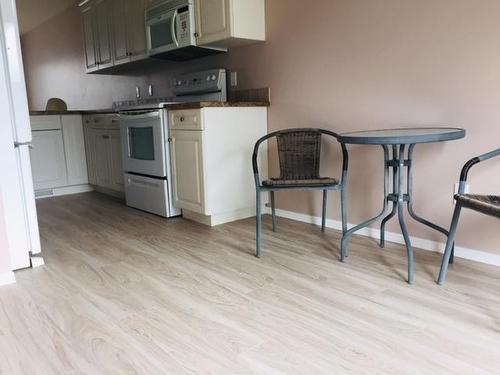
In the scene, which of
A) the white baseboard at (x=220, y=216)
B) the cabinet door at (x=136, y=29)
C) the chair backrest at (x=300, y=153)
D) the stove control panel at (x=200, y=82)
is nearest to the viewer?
the chair backrest at (x=300, y=153)

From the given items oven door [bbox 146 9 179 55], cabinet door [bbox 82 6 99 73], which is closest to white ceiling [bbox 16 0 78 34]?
cabinet door [bbox 82 6 99 73]

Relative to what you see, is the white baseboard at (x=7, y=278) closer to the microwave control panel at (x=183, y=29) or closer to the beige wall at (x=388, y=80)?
the beige wall at (x=388, y=80)

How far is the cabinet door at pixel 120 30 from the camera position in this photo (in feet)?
13.2

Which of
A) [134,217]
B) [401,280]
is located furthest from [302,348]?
[134,217]

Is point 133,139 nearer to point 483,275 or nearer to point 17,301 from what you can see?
point 17,301

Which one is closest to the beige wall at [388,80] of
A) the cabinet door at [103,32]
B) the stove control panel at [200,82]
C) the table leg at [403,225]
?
the stove control panel at [200,82]

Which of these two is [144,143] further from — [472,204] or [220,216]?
[472,204]

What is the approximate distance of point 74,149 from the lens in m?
4.43

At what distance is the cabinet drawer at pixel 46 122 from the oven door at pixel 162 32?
1.34 meters

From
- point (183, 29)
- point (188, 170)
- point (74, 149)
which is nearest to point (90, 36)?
point (74, 149)

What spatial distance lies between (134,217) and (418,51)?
7.67 feet

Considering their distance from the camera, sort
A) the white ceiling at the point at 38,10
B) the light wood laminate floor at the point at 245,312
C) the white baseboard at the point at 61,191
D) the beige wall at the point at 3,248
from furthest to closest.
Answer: the white ceiling at the point at 38,10, the white baseboard at the point at 61,191, the beige wall at the point at 3,248, the light wood laminate floor at the point at 245,312

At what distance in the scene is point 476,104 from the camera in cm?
202

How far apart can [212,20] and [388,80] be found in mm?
1381
